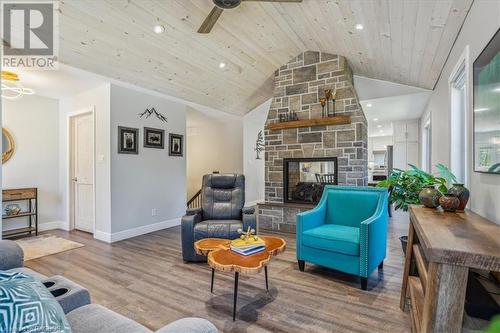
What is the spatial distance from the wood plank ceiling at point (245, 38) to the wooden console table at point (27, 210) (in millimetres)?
2462

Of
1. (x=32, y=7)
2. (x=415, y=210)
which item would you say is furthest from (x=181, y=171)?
(x=415, y=210)

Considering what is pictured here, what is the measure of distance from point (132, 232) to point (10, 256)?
9.55ft

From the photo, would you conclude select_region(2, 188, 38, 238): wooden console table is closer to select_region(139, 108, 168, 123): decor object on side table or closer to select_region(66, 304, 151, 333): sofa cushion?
select_region(139, 108, 168, 123): decor object on side table

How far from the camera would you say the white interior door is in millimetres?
4652

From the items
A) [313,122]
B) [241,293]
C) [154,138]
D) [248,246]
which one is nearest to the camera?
[248,246]

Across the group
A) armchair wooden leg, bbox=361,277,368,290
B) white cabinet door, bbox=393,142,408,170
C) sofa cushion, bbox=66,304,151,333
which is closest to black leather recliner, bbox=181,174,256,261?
armchair wooden leg, bbox=361,277,368,290

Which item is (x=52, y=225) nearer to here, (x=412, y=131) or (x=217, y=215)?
(x=217, y=215)

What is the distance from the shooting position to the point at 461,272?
112 cm

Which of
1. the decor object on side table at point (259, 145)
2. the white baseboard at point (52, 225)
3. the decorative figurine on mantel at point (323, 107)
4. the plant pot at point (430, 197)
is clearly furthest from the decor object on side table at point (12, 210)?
the plant pot at point (430, 197)

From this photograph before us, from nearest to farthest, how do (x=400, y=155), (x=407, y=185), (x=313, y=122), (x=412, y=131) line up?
1. (x=407, y=185)
2. (x=313, y=122)
3. (x=412, y=131)
4. (x=400, y=155)

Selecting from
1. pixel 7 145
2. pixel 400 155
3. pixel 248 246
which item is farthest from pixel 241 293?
pixel 400 155

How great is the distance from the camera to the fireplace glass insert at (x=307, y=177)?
4652mm

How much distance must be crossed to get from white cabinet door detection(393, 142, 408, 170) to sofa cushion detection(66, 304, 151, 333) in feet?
26.5

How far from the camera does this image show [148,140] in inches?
186
